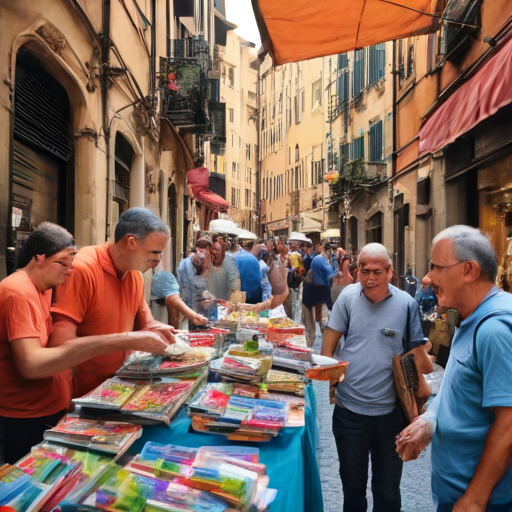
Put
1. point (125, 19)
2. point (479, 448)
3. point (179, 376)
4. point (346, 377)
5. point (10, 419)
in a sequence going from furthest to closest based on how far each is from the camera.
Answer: point (125, 19), point (346, 377), point (179, 376), point (10, 419), point (479, 448)

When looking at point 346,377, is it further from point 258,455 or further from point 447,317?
point 447,317

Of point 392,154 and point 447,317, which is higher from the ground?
point 392,154

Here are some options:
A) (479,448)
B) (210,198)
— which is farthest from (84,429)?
(210,198)

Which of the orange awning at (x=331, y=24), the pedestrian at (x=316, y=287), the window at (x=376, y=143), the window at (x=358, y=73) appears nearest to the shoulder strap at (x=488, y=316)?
the orange awning at (x=331, y=24)

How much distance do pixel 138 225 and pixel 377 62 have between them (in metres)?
20.9

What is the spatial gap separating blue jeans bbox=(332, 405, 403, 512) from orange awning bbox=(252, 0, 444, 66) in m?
6.00

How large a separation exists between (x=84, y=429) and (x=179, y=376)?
79 cm

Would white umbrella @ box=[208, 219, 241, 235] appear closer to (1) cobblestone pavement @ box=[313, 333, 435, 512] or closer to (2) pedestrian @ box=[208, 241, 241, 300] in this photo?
(2) pedestrian @ box=[208, 241, 241, 300]

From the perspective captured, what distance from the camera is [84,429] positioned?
8.11 ft

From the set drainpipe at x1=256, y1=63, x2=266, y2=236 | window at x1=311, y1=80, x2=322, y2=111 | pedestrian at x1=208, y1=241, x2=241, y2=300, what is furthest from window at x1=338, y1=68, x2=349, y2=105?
drainpipe at x1=256, y1=63, x2=266, y2=236

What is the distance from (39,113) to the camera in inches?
267

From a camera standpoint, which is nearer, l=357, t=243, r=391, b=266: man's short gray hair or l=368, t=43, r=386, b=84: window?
l=357, t=243, r=391, b=266: man's short gray hair

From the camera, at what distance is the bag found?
3648 mm

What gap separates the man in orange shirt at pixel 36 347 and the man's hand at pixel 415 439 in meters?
1.25
